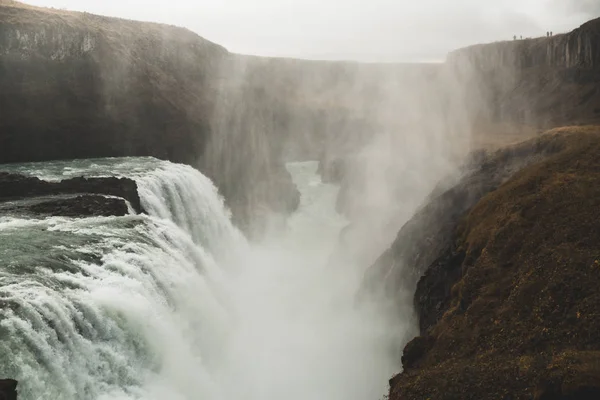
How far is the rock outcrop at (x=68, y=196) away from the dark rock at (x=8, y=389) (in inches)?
616

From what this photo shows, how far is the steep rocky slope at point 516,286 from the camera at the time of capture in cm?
1355

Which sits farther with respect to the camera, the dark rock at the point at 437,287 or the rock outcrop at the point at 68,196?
the rock outcrop at the point at 68,196

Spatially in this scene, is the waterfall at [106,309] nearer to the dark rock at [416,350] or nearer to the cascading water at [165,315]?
the cascading water at [165,315]

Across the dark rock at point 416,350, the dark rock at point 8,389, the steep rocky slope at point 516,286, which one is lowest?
the dark rock at point 416,350

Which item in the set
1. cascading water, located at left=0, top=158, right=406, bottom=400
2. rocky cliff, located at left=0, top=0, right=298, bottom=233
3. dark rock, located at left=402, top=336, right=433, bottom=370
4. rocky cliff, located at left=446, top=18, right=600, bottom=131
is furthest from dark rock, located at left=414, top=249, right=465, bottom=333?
rocky cliff, located at left=0, top=0, right=298, bottom=233

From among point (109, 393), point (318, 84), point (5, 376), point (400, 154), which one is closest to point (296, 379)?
point (109, 393)

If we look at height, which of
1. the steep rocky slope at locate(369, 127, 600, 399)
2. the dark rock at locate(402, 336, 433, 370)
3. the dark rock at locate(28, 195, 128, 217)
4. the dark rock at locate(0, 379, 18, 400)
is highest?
the dark rock at locate(28, 195, 128, 217)

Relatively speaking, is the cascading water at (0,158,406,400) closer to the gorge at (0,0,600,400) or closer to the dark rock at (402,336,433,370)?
the gorge at (0,0,600,400)

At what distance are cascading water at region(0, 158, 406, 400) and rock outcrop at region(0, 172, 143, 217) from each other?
1.63 metres

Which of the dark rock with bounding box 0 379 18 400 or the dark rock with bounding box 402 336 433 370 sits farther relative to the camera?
the dark rock with bounding box 402 336 433 370

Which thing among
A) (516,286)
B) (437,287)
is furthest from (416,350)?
(437,287)

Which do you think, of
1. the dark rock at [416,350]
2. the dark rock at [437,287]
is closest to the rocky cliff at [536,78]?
the dark rock at [437,287]

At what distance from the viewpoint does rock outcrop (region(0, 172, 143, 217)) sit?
84.5ft

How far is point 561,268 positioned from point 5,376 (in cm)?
1713
